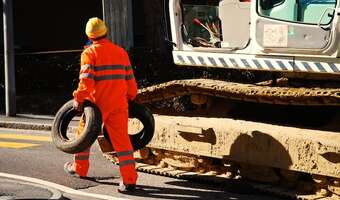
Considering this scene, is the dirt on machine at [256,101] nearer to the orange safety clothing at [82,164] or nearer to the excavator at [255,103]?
the excavator at [255,103]

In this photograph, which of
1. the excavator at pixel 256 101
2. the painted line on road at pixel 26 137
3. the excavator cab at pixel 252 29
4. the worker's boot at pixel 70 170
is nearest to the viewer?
the excavator at pixel 256 101

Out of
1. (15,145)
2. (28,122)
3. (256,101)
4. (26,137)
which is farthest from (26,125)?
(256,101)

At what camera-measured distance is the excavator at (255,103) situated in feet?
25.9

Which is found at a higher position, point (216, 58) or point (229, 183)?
point (216, 58)

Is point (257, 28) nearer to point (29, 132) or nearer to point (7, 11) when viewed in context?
point (29, 132)

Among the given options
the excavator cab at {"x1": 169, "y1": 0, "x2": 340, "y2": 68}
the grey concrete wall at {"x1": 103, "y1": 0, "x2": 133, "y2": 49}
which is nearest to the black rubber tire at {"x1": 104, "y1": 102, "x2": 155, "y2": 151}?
the excavator cab at {"x1": 169, "y1": 0, "x2": 340, "y2": 68}

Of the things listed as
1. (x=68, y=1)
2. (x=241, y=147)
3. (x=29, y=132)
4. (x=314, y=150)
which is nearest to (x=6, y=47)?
(x=29, y=132)

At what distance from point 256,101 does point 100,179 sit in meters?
2.03

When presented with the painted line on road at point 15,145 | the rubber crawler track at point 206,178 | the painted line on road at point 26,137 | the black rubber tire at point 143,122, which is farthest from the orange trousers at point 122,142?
the painted line on road at point 26,137

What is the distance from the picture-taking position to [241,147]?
8453 mm

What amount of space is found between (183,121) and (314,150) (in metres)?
1.95

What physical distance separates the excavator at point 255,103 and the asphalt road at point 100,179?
180 millimetres

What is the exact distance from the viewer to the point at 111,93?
8.36m

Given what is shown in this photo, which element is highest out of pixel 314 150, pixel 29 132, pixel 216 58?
pixel 216 58
